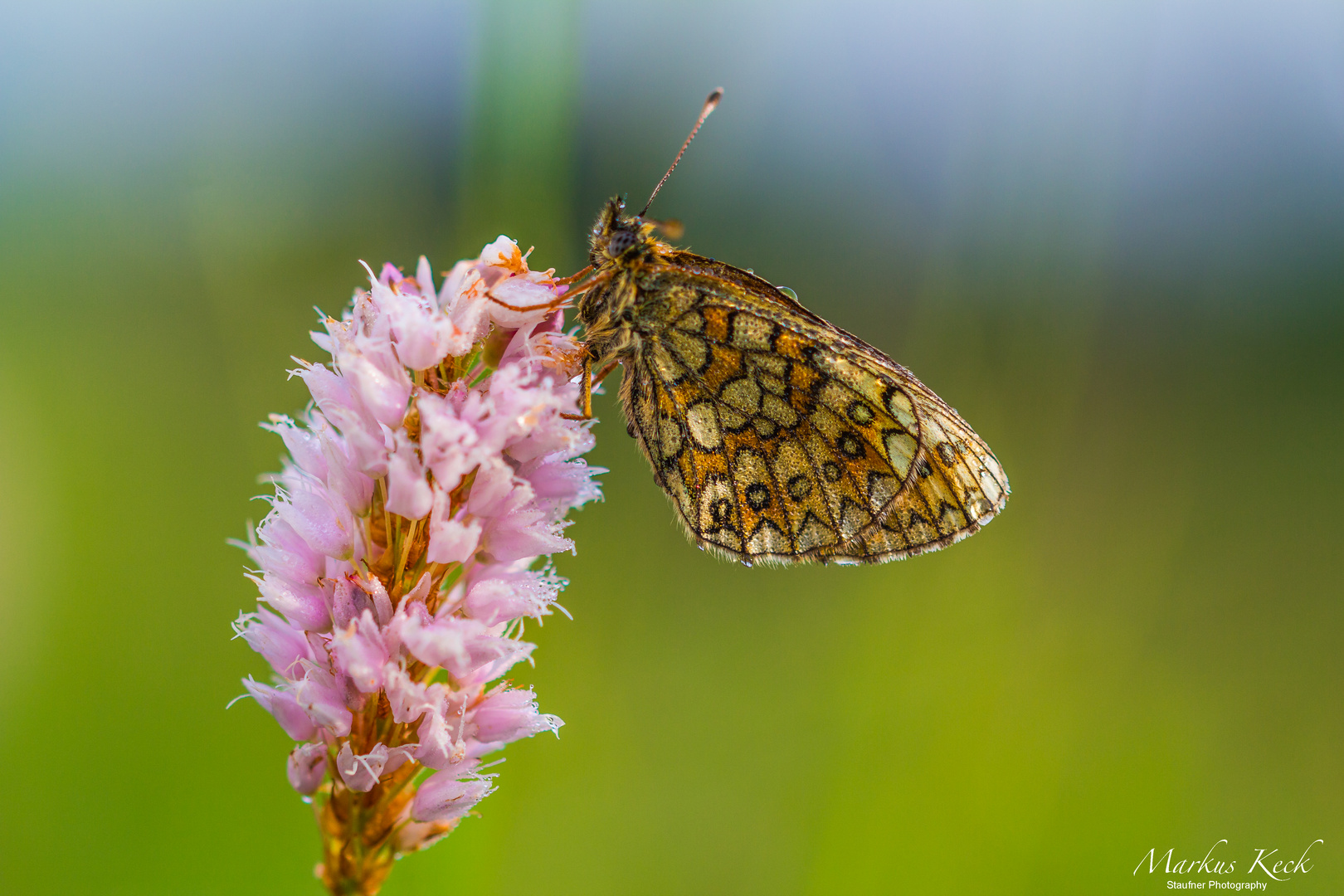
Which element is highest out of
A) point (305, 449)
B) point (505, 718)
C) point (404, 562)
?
point (305, 449)

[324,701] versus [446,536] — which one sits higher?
[446,536]

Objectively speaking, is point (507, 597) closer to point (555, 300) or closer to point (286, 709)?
point (286, 709)


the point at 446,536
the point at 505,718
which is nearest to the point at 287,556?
the point at 446,536

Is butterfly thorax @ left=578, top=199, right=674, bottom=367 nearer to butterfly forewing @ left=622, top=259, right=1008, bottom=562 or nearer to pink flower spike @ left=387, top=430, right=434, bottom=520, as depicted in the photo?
butterfly forewing @ left=622, top=259, right=1008, bottom=562

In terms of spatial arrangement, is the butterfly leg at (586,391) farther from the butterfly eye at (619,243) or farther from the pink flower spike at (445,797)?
the pink flower spike at (445,797)

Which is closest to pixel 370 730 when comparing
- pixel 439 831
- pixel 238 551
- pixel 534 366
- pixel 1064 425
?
pixel 439 831
